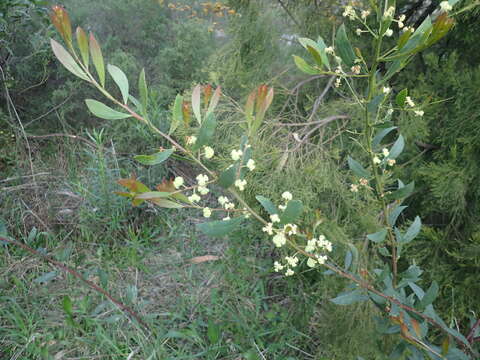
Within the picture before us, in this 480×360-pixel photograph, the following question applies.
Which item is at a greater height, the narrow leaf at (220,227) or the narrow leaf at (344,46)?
the narrow leaf at (344,46)

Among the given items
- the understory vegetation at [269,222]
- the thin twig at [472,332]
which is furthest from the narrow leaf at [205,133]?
the thin twig at [472,332]

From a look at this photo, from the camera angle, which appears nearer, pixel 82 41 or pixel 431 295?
pixel 82 41

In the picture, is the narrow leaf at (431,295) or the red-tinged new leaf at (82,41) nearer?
the red-tinged new leaf at (82,41)

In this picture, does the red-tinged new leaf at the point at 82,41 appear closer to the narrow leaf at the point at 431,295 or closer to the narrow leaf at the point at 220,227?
the narrow leaf at the point at 220,227

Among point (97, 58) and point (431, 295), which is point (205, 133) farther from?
point (431, 295)

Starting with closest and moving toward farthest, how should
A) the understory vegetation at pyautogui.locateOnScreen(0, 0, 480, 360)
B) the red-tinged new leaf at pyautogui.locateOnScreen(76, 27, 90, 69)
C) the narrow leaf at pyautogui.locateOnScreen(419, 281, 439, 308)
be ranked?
the red-tinged new leaf at pyautogui.locateOnScreen(76, 27, 90, 69) → the narrow leaf at pyautogui.locateOnScreen(419, 281, 439, 308) → the understory vegetation at pyautogui.locateOnScreen(0, 0, 480, 360)

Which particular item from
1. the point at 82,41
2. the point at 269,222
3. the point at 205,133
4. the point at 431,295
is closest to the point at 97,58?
the point at 82,41

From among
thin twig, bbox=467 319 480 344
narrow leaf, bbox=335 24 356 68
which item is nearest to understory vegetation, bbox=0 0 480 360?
thin twig, bbox=467 319 480 344

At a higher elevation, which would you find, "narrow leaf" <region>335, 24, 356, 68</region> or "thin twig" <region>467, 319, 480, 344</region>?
"narrow leaf" <region>335, 24, 356, 68</region>

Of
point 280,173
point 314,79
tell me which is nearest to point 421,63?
point 314,79

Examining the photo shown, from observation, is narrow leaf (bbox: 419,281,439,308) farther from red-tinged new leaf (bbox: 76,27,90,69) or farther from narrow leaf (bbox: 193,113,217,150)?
red-tinged new leaf (bbox: 76,27,90,69)

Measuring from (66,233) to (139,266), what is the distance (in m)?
0.52

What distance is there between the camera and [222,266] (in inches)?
75.2

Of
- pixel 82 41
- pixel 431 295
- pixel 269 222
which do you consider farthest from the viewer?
pixel 269 222
